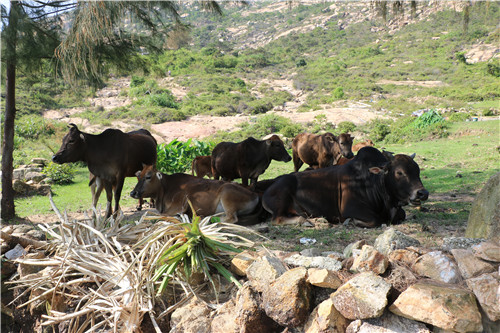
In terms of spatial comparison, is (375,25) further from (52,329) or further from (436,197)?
(52,329)

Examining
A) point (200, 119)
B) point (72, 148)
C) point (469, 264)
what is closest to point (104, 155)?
point (72, 148)

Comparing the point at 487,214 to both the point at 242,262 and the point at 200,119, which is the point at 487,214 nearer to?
the point at 242,262

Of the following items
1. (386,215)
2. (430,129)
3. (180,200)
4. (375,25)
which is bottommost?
(430,129)

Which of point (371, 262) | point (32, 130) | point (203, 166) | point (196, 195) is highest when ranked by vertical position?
point (371, 262)

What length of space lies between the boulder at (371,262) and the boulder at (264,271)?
587 millimetres

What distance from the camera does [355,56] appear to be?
58688mm

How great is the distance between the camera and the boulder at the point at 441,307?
2.91 m

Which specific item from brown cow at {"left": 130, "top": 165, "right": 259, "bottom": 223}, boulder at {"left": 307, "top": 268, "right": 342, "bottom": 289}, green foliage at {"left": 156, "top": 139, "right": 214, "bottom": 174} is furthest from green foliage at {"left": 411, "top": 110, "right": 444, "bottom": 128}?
boulder at {"left": 307, "top": 268, "right": 342, "bottom": 289}

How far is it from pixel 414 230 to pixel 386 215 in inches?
30.4

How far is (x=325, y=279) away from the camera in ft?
11.3

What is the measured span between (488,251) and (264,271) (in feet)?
5.33

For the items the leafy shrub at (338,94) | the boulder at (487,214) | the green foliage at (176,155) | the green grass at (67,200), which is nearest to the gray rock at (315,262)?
the boulder at (487,214)

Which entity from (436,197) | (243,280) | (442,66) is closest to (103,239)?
(243,280)

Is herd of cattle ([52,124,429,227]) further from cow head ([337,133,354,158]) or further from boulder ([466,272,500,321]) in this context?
cow head ([337,133,354,158])
